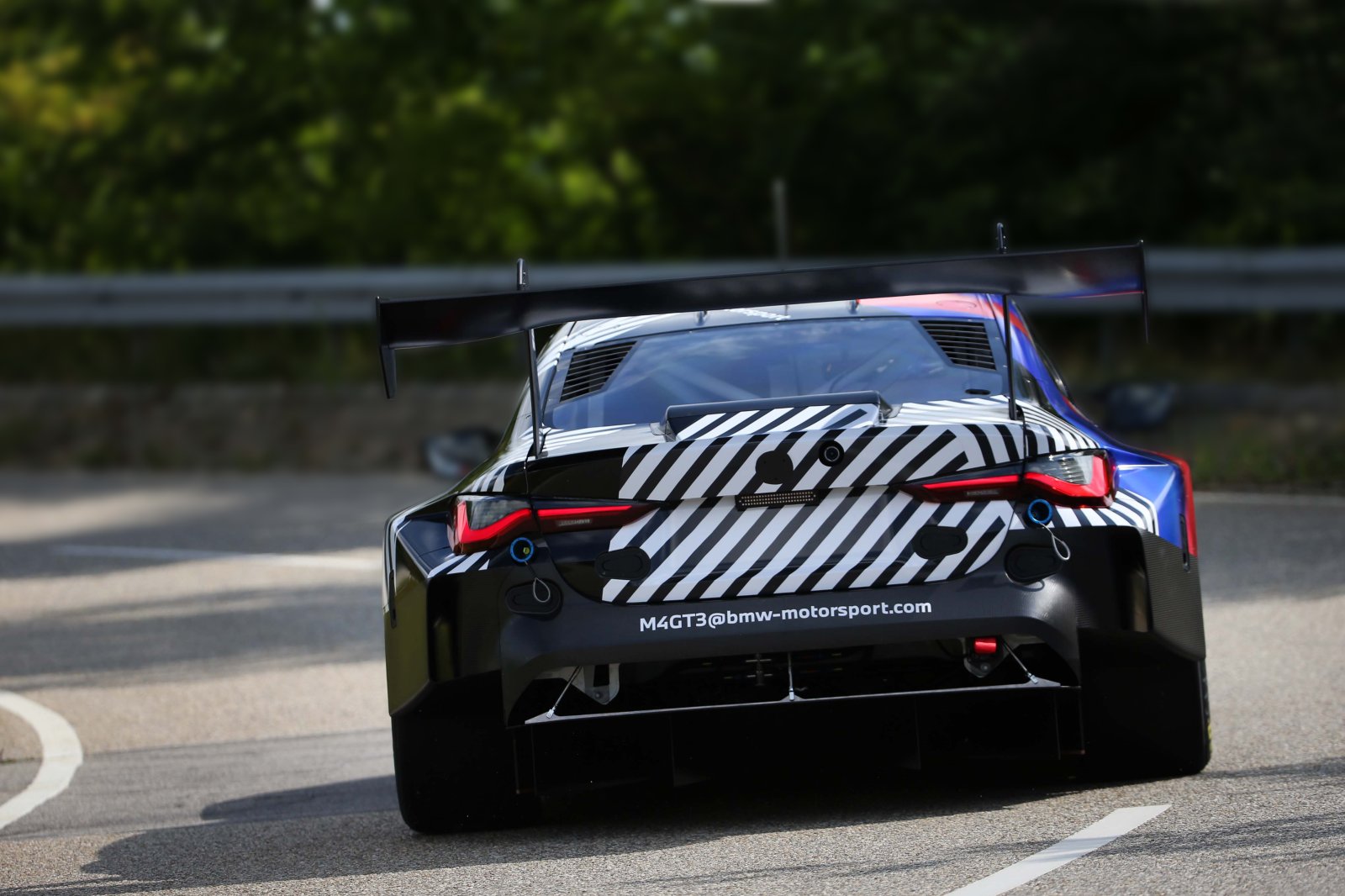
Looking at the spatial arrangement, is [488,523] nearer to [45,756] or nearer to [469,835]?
[469,835]

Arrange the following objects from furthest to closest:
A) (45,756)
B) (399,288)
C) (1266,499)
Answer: (399,288) → (1266,499) → (45,756)

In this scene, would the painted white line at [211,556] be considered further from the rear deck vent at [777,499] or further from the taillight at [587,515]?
the rear deck vent at [777,499]

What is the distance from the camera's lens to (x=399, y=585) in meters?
5.73

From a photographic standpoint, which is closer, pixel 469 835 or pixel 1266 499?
pixel 469 835

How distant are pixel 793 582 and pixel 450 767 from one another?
1.12m

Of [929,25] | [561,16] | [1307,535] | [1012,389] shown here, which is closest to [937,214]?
[929,25]

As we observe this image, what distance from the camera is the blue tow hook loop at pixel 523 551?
5.38 metres

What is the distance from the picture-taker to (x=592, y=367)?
20.6 ft

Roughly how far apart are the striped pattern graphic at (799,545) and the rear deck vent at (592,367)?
0.90 meters

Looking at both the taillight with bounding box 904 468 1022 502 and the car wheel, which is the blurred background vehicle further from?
the taillight with bounding box 904 468 1022 502

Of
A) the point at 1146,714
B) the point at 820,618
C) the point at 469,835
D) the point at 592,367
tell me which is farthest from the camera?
the point at 592,367

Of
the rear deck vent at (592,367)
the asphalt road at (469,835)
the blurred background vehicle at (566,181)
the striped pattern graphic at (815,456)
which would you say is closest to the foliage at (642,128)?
the blurred background vehicle at (566,181)

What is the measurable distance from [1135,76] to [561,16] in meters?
6.21

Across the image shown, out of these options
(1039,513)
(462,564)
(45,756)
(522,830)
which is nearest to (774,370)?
(1039,513)
